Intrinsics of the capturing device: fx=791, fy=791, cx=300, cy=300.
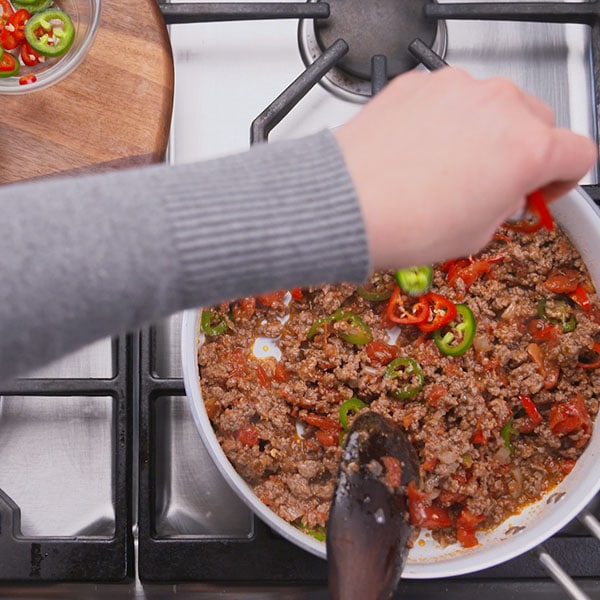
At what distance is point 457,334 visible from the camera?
1.28 meters

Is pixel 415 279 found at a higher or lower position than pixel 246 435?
higher

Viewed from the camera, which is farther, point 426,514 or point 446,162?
point 426,514

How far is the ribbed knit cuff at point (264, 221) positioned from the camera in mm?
703

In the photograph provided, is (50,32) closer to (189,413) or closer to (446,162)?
(189,413)

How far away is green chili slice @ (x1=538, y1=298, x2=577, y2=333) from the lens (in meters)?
1.30

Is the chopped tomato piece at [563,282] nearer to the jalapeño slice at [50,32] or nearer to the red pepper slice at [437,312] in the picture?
the red pepper slice at [437,312]

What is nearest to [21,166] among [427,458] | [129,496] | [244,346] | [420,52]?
[244,346]

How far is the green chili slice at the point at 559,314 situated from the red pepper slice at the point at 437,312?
6.2 inches

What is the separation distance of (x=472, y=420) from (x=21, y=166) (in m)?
0.85

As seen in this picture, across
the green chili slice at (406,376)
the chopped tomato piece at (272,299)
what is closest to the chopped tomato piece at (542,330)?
the green chili slice at (406,376)

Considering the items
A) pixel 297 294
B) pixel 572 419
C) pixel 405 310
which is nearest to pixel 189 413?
pixel 297 294

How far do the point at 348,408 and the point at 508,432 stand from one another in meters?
0.27

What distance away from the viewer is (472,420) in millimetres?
1261

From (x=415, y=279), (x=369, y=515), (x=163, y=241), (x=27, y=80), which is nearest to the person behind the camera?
(x=163, y=241)
